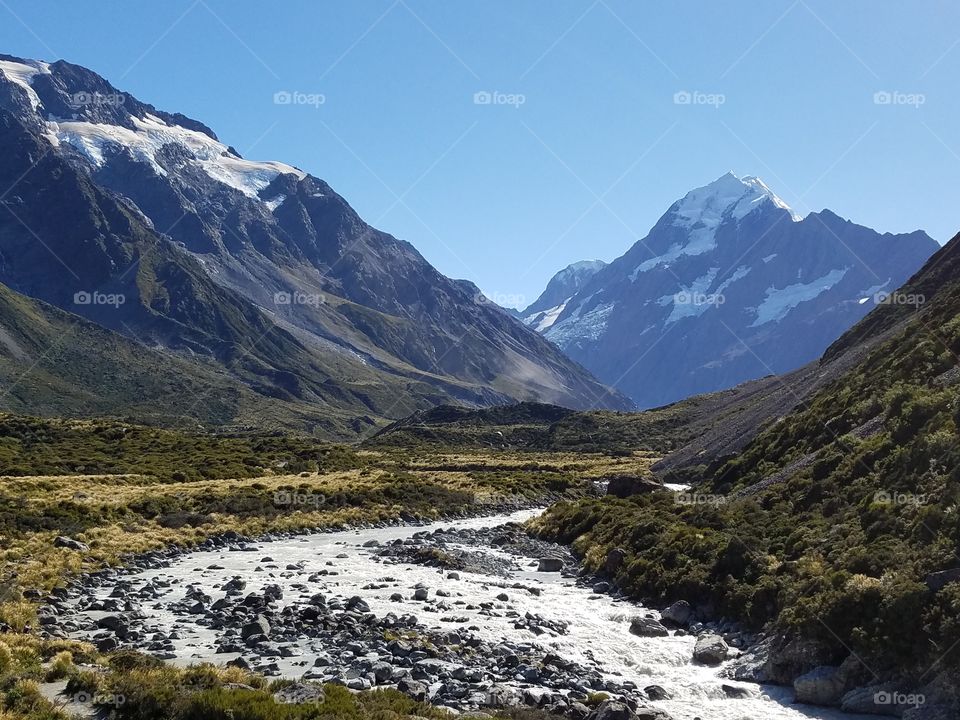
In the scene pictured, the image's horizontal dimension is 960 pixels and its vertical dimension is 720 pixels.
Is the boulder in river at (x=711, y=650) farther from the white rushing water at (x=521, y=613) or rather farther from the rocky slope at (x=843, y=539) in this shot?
the rocky slope at (x=843, y=539)

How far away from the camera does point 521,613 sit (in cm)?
3266

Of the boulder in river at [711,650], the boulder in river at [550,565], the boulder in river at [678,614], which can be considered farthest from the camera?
the boulder in river at [550,565]

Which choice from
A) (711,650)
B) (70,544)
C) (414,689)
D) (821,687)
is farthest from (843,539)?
(70,544)

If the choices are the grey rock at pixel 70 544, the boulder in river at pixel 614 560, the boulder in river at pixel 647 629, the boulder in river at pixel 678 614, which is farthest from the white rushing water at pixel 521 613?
the grey rock at pixel 70 544

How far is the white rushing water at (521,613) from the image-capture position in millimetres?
22359

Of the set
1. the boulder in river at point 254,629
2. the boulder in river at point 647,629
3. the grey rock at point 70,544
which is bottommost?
the grey rock at point 70,544

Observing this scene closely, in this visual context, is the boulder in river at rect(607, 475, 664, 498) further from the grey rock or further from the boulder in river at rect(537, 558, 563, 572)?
the grey rock

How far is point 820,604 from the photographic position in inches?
965

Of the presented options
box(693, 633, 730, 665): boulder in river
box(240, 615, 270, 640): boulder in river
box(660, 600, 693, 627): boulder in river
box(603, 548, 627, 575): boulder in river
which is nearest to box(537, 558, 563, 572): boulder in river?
box(603, 548, 627, 575): boulder in river

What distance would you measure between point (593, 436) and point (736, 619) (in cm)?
17082

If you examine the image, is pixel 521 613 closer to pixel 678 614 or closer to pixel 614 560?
pixel 678 614

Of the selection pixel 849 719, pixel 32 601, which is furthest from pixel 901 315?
pixel 32 601

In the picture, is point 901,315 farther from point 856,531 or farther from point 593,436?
point 593,436

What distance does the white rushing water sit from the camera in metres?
22.4
